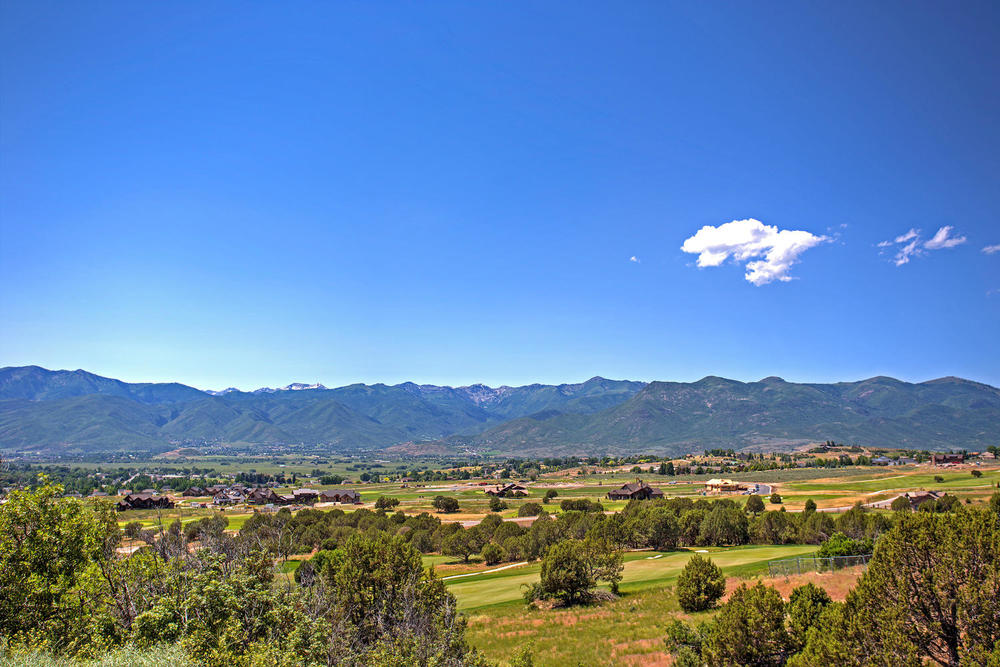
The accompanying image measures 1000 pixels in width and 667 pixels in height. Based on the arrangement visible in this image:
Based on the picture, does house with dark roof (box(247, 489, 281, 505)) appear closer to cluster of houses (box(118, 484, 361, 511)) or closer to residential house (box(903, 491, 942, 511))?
cluster of houses (box(118, 484, 361, 511))

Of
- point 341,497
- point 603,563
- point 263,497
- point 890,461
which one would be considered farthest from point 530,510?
point 890,461

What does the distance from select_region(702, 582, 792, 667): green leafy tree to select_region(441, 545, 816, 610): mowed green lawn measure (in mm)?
20588

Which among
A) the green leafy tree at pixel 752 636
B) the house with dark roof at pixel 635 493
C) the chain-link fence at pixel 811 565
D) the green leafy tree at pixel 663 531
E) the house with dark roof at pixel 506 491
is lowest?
the house with dark roof at pixel 506 491

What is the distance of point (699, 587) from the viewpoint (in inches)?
1271

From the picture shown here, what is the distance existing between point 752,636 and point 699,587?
44.9 feet

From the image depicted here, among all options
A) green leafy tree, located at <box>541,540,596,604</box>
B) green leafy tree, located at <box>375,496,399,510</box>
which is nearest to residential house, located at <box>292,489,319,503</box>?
green leafy tree, located at <box>375,496,399,510</box>

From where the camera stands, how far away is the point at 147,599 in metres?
19.9

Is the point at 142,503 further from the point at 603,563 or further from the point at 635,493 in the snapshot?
the point at 603,563

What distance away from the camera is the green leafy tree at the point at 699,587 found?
1251 inches

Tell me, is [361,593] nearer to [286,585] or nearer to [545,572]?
[286,585]

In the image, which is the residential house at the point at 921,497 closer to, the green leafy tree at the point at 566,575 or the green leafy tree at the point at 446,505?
the green leafy tree at the point at 566,575

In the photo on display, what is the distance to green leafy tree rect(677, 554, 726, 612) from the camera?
31.8m

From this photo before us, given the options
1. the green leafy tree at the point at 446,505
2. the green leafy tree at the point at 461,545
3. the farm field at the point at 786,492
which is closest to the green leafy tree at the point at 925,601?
the green leafy tree at the point at 461,545

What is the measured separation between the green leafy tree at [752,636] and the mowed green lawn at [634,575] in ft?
67.5
